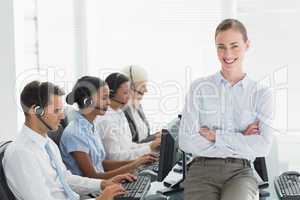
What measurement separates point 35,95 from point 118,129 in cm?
112

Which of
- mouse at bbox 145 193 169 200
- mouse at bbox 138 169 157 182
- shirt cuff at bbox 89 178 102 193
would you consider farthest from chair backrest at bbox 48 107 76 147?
mouse at bbox 145 193 169 200

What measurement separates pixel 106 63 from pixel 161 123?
0.85 m

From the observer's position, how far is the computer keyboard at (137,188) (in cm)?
209

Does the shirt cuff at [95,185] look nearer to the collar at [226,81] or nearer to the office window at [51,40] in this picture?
the collar at [226,81]

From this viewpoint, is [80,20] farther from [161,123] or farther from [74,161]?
[74,161]

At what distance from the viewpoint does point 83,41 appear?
479cm

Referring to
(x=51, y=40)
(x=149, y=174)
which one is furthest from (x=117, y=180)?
(x=51, y=40)

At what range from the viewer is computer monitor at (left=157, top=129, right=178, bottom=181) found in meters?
2.24

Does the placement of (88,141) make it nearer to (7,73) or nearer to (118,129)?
(118,129)

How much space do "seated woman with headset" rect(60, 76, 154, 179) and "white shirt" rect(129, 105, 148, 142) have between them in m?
0.62

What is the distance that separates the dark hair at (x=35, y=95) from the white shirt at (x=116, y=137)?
92cm

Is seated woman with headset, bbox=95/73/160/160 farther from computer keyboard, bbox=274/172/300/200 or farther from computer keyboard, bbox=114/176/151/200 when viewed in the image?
computer keyboard, bbox=274/172/300/200

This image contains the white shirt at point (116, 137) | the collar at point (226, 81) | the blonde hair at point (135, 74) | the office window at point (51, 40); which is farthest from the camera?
the office window at point (51, 40)

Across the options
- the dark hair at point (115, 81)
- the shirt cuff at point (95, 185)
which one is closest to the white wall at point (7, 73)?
the dark hair at point (115, 81)
